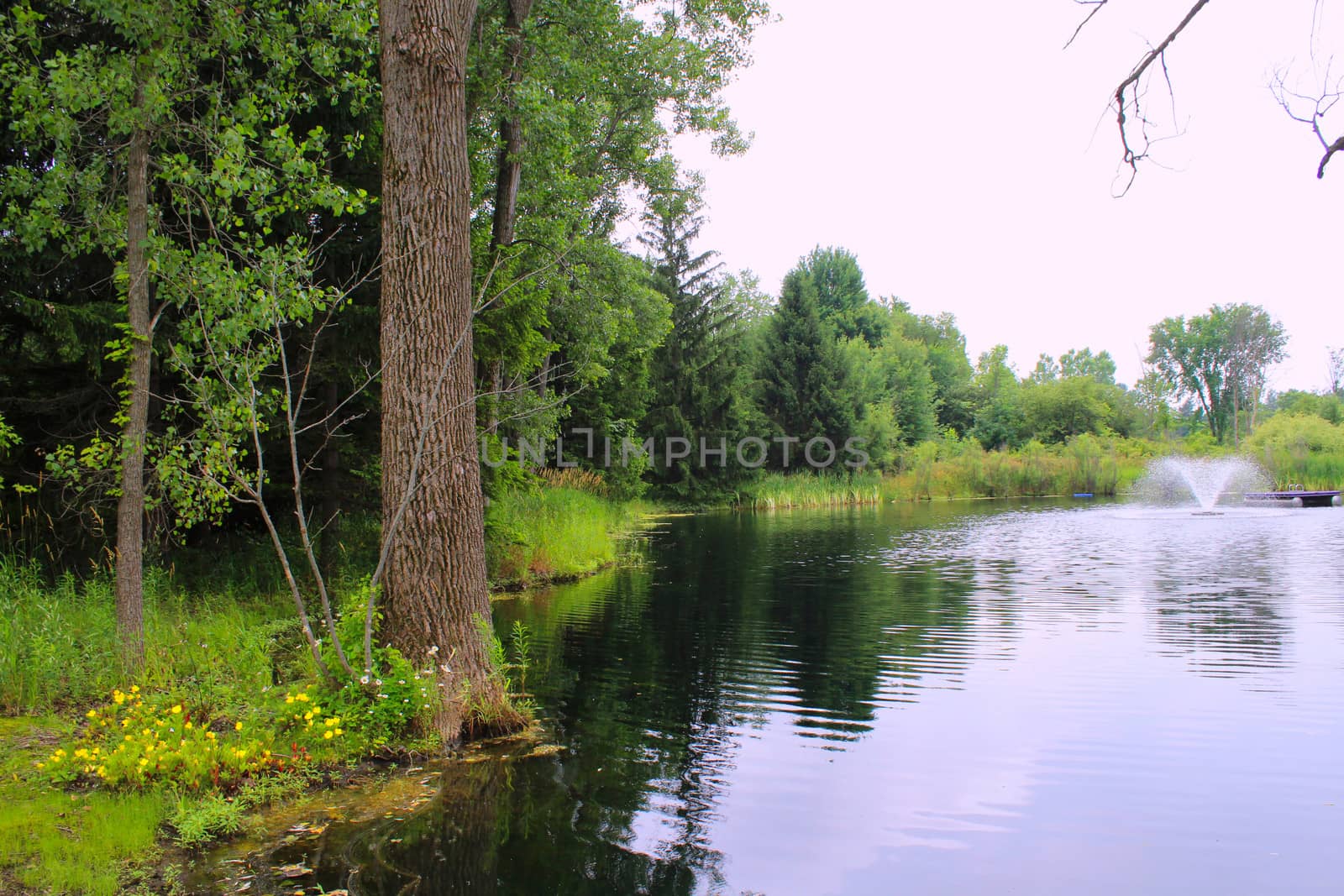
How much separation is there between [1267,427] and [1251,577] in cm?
3003

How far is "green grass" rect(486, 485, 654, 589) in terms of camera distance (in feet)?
43.0

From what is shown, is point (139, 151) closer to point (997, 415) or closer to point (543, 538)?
point (543, 538)

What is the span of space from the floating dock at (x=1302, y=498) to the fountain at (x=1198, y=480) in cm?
159

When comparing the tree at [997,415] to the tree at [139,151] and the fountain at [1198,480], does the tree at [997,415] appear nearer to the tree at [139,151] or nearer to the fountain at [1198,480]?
the fountain at [1198,480]

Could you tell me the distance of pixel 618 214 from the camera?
23422 mm

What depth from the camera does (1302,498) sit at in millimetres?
28578

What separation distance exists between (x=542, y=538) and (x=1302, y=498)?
1044 inches

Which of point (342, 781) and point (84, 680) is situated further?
point (84, 680)

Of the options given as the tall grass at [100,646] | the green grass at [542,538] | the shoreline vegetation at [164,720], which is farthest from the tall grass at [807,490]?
the tall grass at [100,646]

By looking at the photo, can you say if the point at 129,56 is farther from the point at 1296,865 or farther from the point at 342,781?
the point at 1296,865

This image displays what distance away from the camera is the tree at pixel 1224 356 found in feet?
230

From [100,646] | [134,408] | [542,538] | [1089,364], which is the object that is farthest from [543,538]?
[1089,364]

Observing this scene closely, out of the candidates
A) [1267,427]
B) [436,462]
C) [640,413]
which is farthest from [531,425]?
[1267,427]

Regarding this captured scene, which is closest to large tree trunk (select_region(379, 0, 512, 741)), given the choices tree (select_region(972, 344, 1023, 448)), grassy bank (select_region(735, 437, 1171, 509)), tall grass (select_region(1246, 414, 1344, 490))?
grassy bank (select_region(735, 437, 1171, 509))
